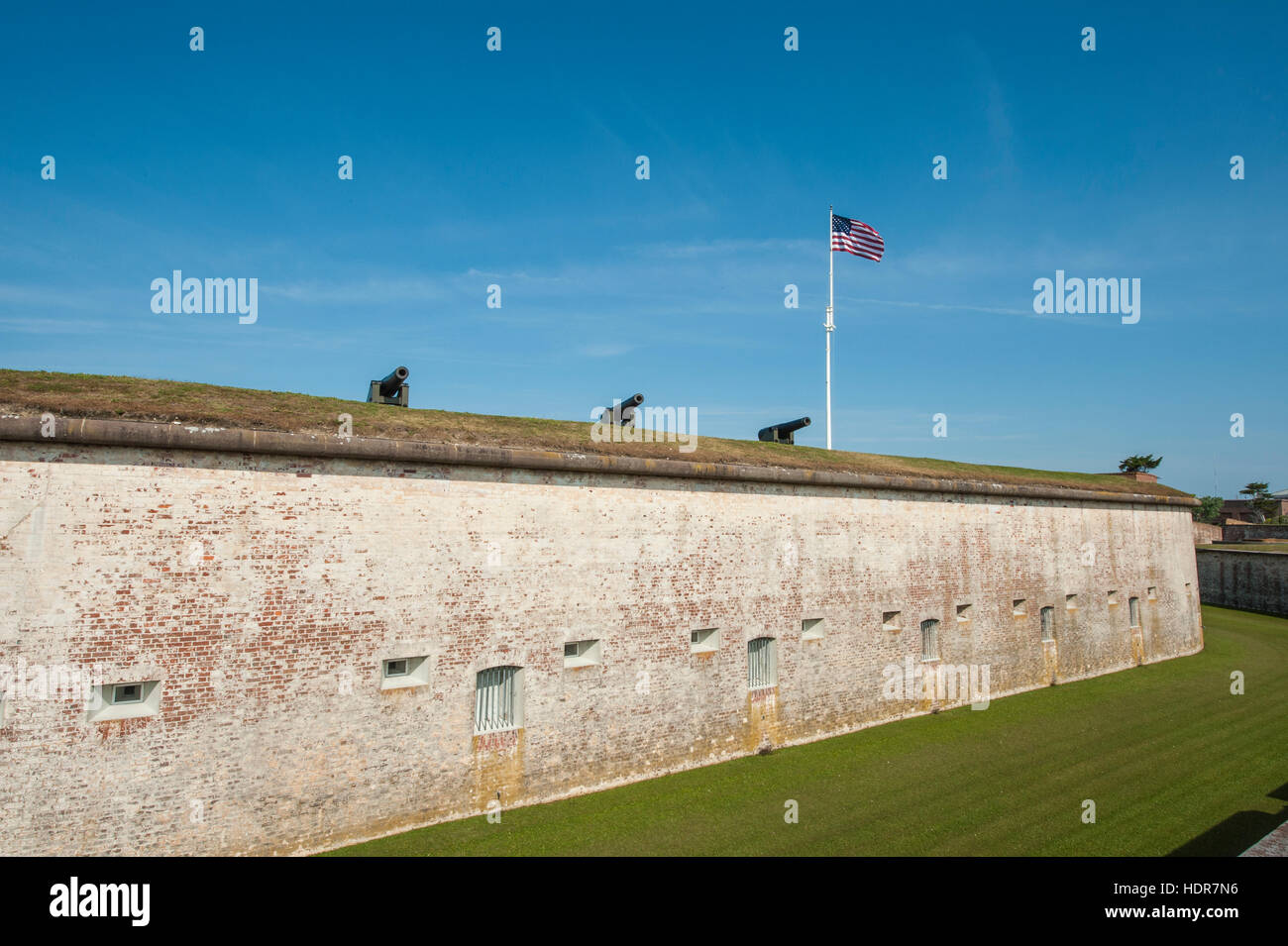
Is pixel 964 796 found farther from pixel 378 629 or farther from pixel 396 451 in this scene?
pixel 396 451

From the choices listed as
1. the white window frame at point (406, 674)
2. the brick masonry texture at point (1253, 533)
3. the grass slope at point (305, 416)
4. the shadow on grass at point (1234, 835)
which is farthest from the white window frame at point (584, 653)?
the brick masonry texture at point (1253, 533)

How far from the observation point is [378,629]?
9.64 metres

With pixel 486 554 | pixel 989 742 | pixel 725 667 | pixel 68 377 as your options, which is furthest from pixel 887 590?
pixel 68 377

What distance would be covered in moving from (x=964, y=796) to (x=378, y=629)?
886cm

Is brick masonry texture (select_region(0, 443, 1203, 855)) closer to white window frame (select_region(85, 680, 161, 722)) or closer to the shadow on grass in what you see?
white window frame (select_region(85, 680, 161, 722))

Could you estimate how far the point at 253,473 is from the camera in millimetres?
9062

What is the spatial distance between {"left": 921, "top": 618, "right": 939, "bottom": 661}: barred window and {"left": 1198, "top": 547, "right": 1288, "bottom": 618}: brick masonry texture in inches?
990

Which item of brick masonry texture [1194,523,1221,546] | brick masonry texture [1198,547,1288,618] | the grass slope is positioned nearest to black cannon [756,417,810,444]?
the grass slope

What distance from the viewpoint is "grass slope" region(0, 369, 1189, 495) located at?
8695 millimetres

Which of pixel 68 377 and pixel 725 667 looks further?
pixel 725 667

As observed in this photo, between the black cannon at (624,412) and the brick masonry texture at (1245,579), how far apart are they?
1282 inches

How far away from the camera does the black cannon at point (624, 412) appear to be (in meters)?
13.7

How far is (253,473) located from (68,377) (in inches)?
116
